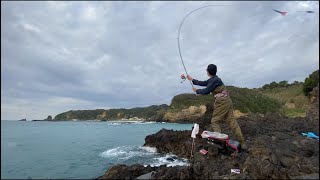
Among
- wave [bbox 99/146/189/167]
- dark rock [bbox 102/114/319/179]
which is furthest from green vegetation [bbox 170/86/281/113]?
dark rock [bbox 102/114/319/179]

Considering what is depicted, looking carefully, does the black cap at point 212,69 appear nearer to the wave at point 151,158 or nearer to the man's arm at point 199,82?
the man's arm at point 199,82

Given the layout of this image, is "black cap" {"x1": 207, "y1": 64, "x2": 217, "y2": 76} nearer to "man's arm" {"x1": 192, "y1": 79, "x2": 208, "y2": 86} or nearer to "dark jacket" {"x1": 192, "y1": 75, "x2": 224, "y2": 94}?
"dark jacket" {"x1": 192, "y1": 75, "x2": 224, "y2": 94}

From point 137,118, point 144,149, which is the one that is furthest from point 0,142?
point 137,118

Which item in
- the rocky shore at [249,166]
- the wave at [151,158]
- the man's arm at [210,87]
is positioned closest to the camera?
the rocky shore at [249,166]

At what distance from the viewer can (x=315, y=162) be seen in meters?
8.36

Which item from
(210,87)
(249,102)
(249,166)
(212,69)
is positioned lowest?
(249,166)

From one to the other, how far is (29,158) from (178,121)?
79011 millimetres

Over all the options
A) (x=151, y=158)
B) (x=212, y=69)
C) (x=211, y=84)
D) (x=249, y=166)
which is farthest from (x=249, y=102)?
(x=249, y=166)

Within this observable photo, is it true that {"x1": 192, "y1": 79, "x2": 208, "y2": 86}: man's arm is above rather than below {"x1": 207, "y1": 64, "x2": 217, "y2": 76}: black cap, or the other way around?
below

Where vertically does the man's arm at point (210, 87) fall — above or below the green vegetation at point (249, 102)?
below

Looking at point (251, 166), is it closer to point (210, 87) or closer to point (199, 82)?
point (210, 87)

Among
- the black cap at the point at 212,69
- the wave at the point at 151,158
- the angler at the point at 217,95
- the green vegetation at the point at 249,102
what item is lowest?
the wave at the point at 151,158

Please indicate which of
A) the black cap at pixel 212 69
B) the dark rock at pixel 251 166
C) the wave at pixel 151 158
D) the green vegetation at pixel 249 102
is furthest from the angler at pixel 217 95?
the green vegetation at pixel 249 102

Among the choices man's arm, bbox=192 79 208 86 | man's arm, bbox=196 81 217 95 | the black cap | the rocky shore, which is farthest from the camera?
man's arm, bbox=192 79 208 86
